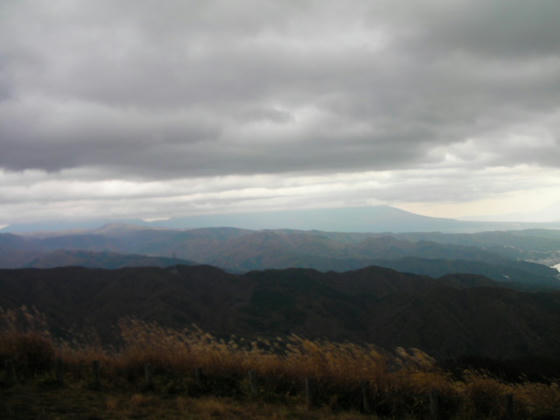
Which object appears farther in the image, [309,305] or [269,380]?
[309,305]

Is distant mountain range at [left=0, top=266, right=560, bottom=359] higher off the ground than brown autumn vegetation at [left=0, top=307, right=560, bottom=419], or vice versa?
brown autumn vegetation at [left=0, top=307, right=560, bottom=419]

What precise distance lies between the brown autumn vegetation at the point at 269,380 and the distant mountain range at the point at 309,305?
5216 centimetres

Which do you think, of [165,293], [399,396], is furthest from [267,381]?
[165,293]

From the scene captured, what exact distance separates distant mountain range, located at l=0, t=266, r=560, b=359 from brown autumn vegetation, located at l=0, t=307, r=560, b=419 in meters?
52.2

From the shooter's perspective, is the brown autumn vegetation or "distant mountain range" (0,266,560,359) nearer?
the brown autumn vegetation

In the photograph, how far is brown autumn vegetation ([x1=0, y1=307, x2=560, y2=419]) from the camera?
31.2ft

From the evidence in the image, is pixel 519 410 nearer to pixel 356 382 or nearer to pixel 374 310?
pixel 356 382

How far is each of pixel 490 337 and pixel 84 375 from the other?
77.5 metres

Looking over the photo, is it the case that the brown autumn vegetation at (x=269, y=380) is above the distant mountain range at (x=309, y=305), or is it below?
above

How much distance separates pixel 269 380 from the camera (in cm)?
1073

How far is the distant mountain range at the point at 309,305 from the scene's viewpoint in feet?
230

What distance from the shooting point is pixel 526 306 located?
250ft

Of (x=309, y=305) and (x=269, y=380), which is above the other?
(x=269, y=380)

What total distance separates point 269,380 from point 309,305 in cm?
9210
